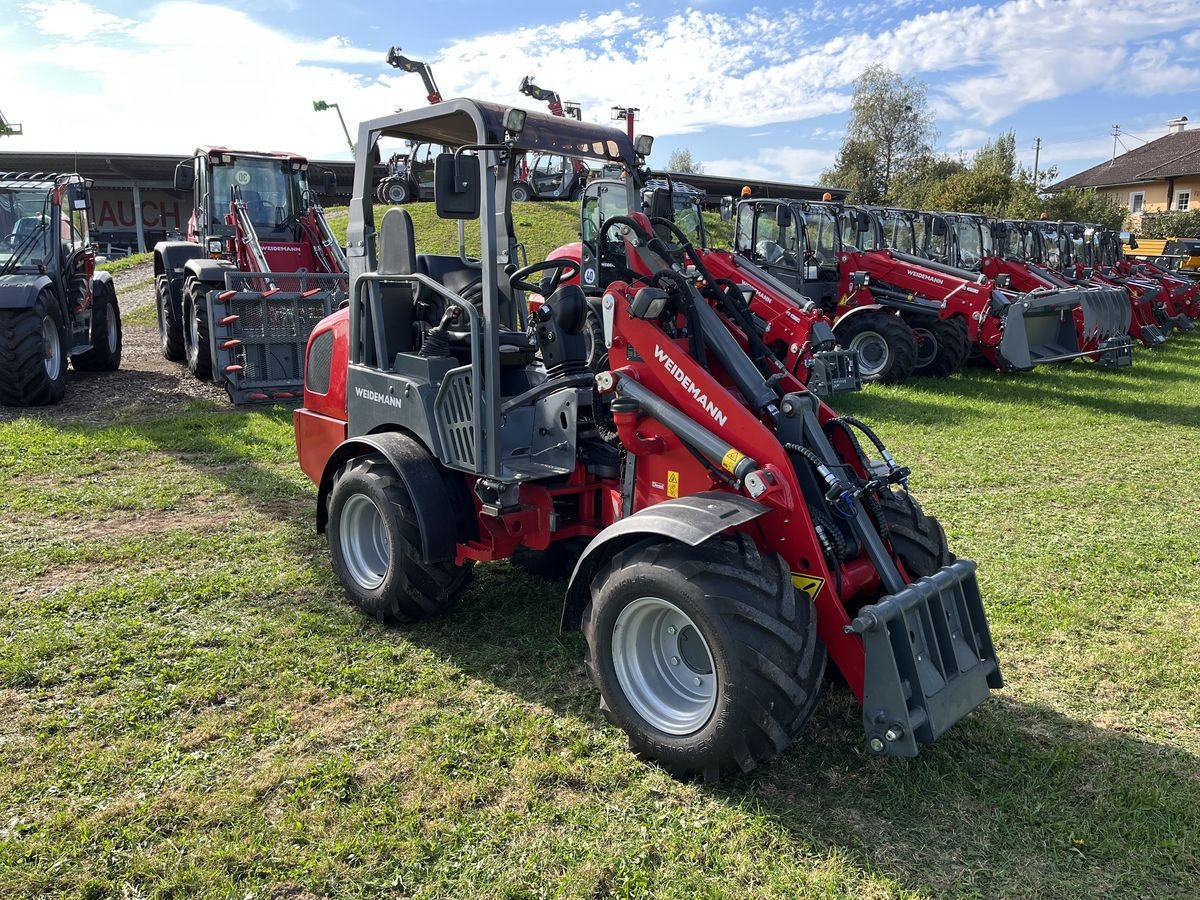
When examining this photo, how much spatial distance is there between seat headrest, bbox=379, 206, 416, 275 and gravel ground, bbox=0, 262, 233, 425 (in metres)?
6.25

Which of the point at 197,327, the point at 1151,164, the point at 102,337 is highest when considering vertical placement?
the point at 1151,164

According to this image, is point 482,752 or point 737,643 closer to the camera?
point 737,643

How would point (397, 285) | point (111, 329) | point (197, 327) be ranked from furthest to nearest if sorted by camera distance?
point (111, 329), point (197, 327), point (397, 285)

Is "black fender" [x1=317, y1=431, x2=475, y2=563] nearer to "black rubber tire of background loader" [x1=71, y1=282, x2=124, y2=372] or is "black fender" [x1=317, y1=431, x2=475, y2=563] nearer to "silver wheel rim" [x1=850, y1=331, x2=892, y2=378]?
"black rubber tire of background loader" [x1=71, y1=282, x2=124, y2=372]

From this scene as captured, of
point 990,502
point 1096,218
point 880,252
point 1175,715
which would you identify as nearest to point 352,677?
point 1175,715

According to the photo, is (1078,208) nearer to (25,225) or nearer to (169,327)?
(169,327)

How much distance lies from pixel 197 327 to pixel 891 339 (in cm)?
950

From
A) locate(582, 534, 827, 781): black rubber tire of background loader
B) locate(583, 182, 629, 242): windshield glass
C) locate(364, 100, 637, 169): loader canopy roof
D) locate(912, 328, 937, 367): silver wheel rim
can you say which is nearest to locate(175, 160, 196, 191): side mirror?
locate(583, 182, 629, 242): windshield glass

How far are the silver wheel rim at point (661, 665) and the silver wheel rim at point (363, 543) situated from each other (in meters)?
1.86

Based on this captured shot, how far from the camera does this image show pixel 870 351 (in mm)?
13609

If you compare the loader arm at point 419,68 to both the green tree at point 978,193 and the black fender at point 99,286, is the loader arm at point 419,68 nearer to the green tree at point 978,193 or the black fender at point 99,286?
the black fender at point 99,286

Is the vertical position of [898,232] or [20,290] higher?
[898,232]

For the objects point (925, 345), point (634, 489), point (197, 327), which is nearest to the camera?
point (634, 489)

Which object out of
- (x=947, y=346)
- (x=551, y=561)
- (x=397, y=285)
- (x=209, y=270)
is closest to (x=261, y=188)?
(x=209, y=270)
